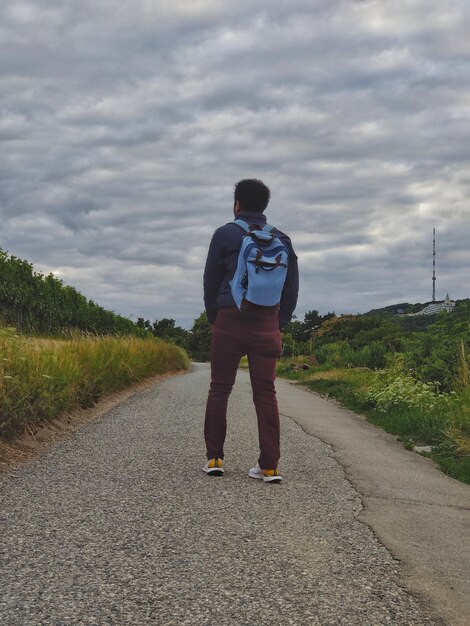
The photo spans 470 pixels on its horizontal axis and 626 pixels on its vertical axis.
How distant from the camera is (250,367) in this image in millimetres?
5180

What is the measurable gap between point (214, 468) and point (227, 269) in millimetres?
1555

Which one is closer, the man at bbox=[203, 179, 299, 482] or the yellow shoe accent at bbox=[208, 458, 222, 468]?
the man at bbox=[203, 179, 299, 482]

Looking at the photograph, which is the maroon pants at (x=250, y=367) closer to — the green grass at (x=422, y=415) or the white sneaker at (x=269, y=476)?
the white sneaker at (x=269, y=476)

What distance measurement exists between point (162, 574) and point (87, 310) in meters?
43.2

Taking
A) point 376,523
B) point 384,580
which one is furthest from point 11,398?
point 384,580

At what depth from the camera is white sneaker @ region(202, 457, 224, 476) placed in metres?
5.22

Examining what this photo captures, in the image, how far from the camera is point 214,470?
17.1 ft

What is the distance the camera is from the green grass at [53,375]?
6.54 meters

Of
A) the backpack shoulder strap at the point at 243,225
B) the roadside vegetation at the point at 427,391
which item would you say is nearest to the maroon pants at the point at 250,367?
the backpack shoulder strap at the point at 243,225

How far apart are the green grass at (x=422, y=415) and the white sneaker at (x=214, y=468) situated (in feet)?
8.27

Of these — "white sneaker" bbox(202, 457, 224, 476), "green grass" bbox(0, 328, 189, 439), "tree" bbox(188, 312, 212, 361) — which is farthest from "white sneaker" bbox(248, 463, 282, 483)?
"tree" bbox(188, 312, 212, 361)

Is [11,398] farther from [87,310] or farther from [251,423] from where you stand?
[87,310]

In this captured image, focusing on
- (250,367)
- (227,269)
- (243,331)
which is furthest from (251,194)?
(250,367)

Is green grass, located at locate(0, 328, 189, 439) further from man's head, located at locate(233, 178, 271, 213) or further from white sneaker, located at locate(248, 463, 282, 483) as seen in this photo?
man's head, located at locate(233, 178, 271, 213)
